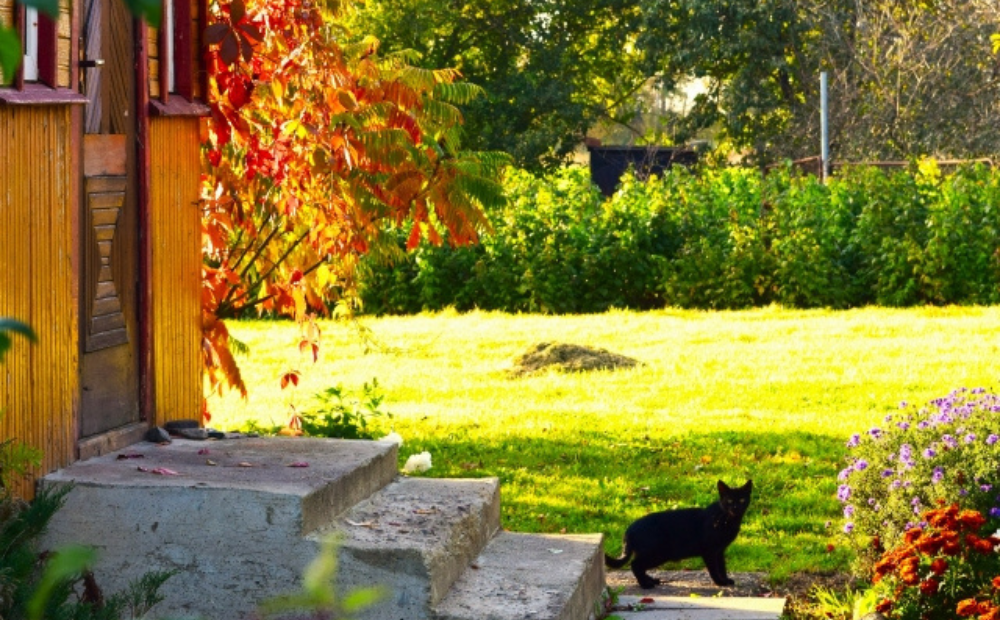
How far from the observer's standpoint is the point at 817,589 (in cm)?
645

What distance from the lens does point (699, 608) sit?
5.97 meters

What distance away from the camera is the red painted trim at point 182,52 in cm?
649

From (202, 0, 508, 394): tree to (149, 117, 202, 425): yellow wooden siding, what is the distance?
0.95m

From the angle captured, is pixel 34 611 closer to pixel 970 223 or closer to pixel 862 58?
pixel 970 223

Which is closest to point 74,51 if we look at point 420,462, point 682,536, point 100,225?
point 100,225

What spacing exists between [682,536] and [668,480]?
2346 millimetres

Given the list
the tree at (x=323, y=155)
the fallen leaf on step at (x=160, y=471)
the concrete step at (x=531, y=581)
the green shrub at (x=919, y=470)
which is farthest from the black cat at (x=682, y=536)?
the fallen leaf on step at (x=160, y=471)

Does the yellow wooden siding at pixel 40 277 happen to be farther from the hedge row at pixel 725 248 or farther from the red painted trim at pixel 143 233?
the hedge row at pixel 725 248

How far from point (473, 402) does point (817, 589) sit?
5.78m

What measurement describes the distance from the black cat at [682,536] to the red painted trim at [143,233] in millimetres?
2265

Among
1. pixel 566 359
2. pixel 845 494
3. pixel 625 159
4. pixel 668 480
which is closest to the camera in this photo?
pixel 845 494

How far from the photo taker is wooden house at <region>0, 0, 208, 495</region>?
199 inches

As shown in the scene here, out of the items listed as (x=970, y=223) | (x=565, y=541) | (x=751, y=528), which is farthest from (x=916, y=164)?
(x=565, y=541)

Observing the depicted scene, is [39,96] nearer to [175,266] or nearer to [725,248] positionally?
[175,266]
